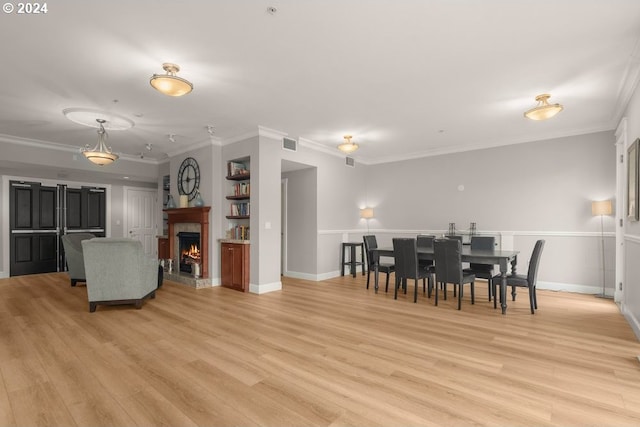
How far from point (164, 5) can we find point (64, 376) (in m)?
2.95

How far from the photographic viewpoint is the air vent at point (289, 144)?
6.16 meters

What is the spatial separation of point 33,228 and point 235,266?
5472 mm

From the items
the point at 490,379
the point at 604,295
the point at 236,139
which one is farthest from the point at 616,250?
the point at 236,139

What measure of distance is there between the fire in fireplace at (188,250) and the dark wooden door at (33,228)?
11.9 ft

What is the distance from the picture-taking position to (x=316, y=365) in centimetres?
275

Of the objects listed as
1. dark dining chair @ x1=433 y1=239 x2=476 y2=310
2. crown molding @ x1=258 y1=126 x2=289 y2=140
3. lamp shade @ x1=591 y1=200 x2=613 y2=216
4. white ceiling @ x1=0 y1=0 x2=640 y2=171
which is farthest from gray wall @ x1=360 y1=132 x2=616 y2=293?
crown molding @ x1=258 y1=126 x2=289 y2=140

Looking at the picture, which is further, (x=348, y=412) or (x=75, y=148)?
(x=75, y=148)

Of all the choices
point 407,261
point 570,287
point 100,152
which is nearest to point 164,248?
point 100,152

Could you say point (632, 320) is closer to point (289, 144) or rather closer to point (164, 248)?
point (289, 144)

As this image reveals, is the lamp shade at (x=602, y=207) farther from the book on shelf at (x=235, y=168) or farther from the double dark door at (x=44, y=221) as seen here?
the double dark door at (x=44, y=221)

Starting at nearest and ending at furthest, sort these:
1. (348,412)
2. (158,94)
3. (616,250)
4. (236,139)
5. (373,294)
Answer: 1. (348,412)
2. (158,94)
3. (616,250)
4. (373,294)
5. (236,139)

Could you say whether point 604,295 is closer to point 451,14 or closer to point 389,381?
point 389,381

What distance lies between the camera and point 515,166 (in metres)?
6.38

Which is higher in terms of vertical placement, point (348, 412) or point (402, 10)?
point (402, 10)
